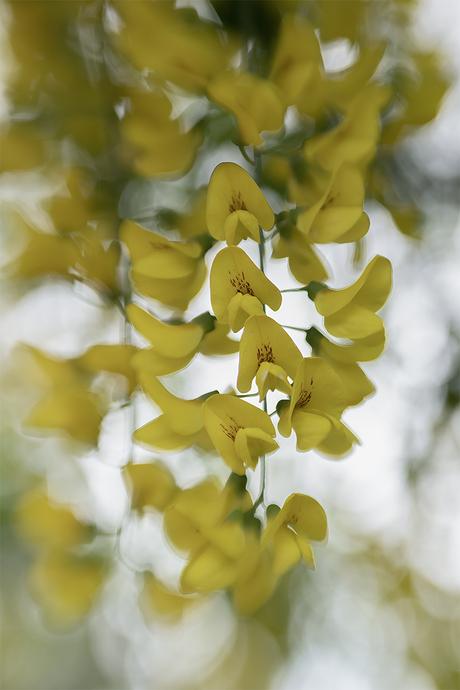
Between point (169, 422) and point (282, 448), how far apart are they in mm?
977

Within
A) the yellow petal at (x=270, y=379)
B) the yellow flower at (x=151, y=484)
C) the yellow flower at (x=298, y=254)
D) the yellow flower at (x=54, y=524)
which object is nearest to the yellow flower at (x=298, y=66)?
the yellow flower at (x=298, y=254)

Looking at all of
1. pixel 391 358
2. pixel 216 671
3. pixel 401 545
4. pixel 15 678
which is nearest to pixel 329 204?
pixel 391 358

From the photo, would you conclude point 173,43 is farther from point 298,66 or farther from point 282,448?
point 282,448

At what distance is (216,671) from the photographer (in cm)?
274

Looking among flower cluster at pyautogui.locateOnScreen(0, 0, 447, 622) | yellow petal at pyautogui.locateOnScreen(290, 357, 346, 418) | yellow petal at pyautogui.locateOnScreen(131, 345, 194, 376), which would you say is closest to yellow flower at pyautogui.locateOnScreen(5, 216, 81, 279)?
flower cluster at pyautogui.locateOnScreen(0, 0, 447, 622)

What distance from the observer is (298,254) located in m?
0.35

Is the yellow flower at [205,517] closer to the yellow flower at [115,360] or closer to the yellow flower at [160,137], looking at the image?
the yellow flower at [115,360]

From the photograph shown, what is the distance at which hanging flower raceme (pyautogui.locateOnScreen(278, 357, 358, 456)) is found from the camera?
0.92 ft

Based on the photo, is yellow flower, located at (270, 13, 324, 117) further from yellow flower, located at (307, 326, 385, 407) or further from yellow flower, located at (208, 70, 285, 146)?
yellow flower, located at (307, 326, 385, 407)

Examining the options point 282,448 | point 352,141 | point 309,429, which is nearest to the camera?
point 309,429

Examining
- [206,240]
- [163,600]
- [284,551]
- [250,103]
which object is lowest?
[163,600]

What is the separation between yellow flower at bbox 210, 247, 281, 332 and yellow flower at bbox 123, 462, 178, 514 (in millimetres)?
217

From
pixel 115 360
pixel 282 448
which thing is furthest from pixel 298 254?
pixel 282 448

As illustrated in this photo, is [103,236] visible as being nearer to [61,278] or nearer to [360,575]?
[61,278]
